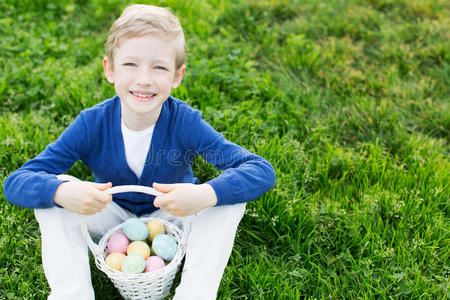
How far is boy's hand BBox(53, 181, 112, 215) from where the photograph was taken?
190cm

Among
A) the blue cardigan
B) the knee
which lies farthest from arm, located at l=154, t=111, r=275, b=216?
the knee

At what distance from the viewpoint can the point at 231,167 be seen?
2205mm

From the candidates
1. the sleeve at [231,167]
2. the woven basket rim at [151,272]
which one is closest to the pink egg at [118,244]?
the woven basket rim at [151,272]

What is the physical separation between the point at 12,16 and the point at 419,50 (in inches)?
143

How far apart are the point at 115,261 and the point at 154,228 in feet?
0.81

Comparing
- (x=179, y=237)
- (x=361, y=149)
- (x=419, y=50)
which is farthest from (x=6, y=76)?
(x=419, y=50)

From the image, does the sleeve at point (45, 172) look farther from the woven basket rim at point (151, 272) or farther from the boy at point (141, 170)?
the woven basket rim at point (151, 272)

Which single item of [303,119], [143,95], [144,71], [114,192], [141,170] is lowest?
[303,119]

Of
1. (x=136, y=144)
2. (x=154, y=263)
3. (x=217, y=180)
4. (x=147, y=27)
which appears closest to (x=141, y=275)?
(x=154, y=263)

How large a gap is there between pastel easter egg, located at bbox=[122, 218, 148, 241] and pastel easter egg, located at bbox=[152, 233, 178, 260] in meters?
0.07

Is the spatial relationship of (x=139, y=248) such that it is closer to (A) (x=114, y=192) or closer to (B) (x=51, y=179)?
(A) (x=114, y=192)

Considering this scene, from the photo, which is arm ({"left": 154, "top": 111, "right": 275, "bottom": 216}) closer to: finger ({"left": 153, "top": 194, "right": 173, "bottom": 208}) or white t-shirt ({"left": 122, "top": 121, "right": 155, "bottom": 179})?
finger ({"left": 153, "top": 194, "right": 173, "bottom": 208})

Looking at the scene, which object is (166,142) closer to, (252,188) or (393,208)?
(252,188)

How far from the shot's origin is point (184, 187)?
195 cm
